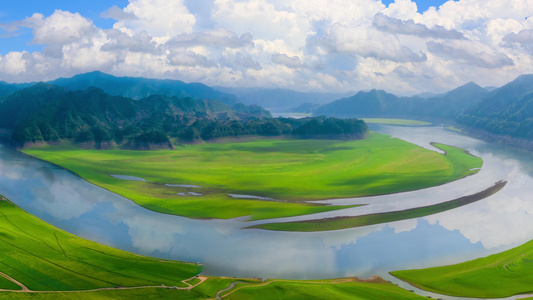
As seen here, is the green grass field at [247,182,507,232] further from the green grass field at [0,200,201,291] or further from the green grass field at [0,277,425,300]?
the green grass field at [0,200,201,291]

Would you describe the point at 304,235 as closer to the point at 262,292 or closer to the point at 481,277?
the point at 262,292

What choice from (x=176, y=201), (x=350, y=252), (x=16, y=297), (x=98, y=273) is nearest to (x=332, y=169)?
(x=176, y=201)

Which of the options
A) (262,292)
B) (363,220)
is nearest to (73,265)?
(262,292)

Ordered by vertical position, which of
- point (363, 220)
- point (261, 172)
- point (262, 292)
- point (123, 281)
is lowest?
point (262, 292)

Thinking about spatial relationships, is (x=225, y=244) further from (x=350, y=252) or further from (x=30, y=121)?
(x=30, y=121)

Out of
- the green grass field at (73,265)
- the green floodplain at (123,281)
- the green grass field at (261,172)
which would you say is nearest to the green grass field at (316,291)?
the green floodplain at (123,281)

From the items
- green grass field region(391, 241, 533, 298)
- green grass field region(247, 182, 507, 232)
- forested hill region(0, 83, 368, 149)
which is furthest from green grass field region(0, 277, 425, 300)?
forested hill region(0, 83, 368, 149)

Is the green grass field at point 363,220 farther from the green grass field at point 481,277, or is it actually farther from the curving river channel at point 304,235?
the green grass field at point 481,277
